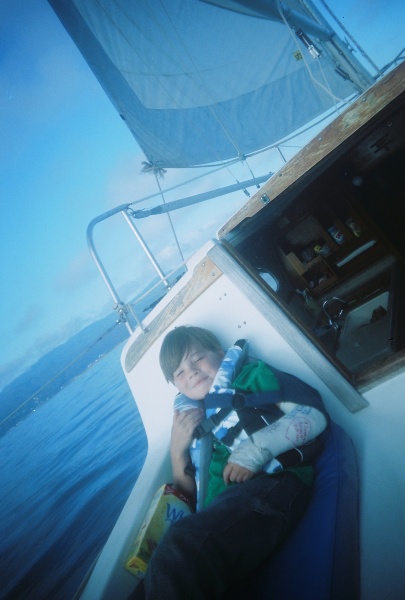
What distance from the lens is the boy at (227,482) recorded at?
39.4 inches

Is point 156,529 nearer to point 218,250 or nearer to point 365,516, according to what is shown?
point 365,516

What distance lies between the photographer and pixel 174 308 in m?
2.27

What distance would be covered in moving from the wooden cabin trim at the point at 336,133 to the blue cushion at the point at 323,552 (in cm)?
156

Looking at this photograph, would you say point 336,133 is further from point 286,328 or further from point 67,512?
point 67,512

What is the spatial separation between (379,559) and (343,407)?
806 mm

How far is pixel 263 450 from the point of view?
4.31ft

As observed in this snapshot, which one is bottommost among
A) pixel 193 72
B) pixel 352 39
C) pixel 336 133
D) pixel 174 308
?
pixel 174 308

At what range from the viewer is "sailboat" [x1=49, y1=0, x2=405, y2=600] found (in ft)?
4.44

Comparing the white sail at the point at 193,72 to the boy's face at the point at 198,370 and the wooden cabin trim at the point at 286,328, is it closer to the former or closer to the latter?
the wooden cabin trim at the point at 286,328

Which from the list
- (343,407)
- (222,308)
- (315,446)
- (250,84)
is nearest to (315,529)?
(315,446)

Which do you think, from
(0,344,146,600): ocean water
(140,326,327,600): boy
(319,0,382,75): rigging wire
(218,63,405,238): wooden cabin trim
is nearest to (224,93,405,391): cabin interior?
(218,63,405,238): wooden cabin trim

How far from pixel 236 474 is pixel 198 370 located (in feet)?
2.29

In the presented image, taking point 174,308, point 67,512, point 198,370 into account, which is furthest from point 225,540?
point 67,512

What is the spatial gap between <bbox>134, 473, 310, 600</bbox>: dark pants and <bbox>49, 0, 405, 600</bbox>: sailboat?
233mm
